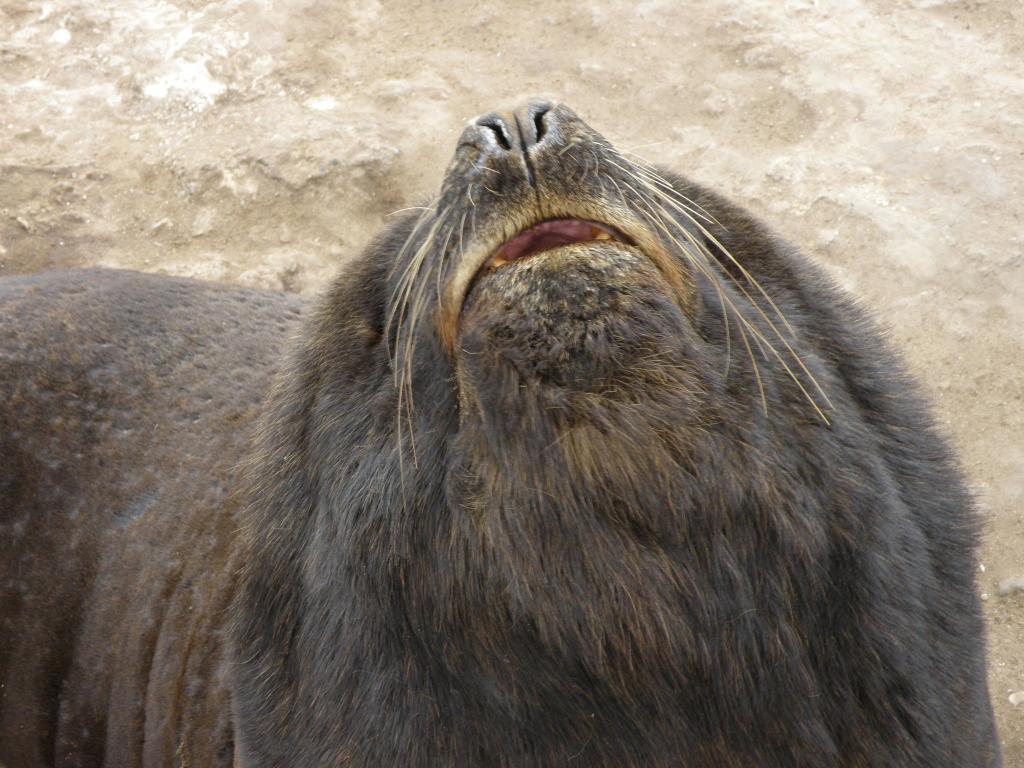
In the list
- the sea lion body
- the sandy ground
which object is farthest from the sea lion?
the sandy ground

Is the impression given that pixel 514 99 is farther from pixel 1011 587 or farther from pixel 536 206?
pixel 536 206

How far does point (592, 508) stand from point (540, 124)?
75cm

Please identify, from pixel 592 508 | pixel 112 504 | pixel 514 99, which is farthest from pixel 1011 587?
pixel 514 99

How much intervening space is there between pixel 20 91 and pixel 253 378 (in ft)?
13.5

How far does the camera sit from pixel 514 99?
6.12 metres

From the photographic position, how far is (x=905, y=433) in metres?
2.23

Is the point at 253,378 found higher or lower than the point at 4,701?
higher

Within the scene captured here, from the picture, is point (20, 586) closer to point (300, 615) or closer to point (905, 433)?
point (300, 615)

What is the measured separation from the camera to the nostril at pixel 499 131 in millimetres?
2027

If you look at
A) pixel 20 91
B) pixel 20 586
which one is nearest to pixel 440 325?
pixel 20 586

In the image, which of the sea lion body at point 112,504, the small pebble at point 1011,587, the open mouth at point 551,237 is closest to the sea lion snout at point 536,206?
the open mouth at point 551,237

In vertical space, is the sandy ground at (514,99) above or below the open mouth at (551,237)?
below

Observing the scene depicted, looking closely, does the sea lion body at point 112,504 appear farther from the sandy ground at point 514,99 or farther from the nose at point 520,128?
the sandy ground at point 514,99

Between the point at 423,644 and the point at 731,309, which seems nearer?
the point at 423,644
